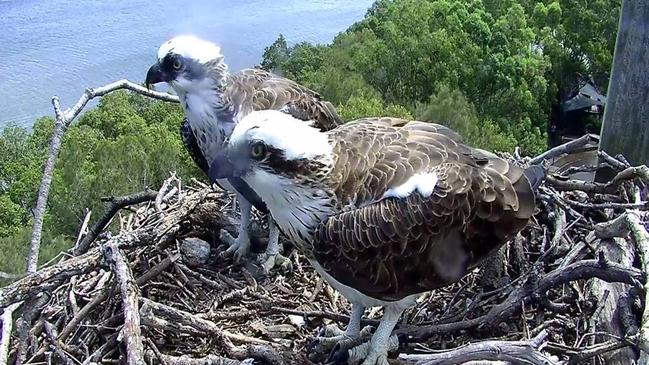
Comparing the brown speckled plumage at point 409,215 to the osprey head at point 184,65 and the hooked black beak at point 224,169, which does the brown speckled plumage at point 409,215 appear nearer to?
the hooked black beak at point 224,169

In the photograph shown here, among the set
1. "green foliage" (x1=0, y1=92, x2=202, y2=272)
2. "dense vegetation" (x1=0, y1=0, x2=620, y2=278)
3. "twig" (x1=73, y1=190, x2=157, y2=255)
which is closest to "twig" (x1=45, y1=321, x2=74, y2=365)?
"twig" (x1=73, y1=190, x2=157, y2=255)

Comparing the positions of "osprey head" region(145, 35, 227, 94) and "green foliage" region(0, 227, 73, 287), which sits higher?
"osprey head" region(145, 35, 227, 94)

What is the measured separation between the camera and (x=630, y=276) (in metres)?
2.98

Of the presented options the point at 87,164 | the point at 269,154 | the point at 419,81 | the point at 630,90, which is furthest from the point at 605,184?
the point at 419,81

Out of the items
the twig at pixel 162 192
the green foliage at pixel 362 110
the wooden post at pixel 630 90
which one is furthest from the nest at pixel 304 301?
the green foliage at pixel 362 110

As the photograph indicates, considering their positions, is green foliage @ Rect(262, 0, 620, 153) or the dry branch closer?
the dry branch

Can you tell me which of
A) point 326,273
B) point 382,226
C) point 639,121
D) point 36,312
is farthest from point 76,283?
point 639,121

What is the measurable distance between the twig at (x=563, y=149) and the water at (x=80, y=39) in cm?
580

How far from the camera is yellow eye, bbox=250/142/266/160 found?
117 inches

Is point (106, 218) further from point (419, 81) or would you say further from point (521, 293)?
point (419, 81)

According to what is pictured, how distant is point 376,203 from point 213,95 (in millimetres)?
1266

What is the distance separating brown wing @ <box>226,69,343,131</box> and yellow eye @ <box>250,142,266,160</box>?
3.04ft

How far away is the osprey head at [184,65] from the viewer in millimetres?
→ 3889

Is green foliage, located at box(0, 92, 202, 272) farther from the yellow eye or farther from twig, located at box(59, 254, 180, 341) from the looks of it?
the yellow eye
